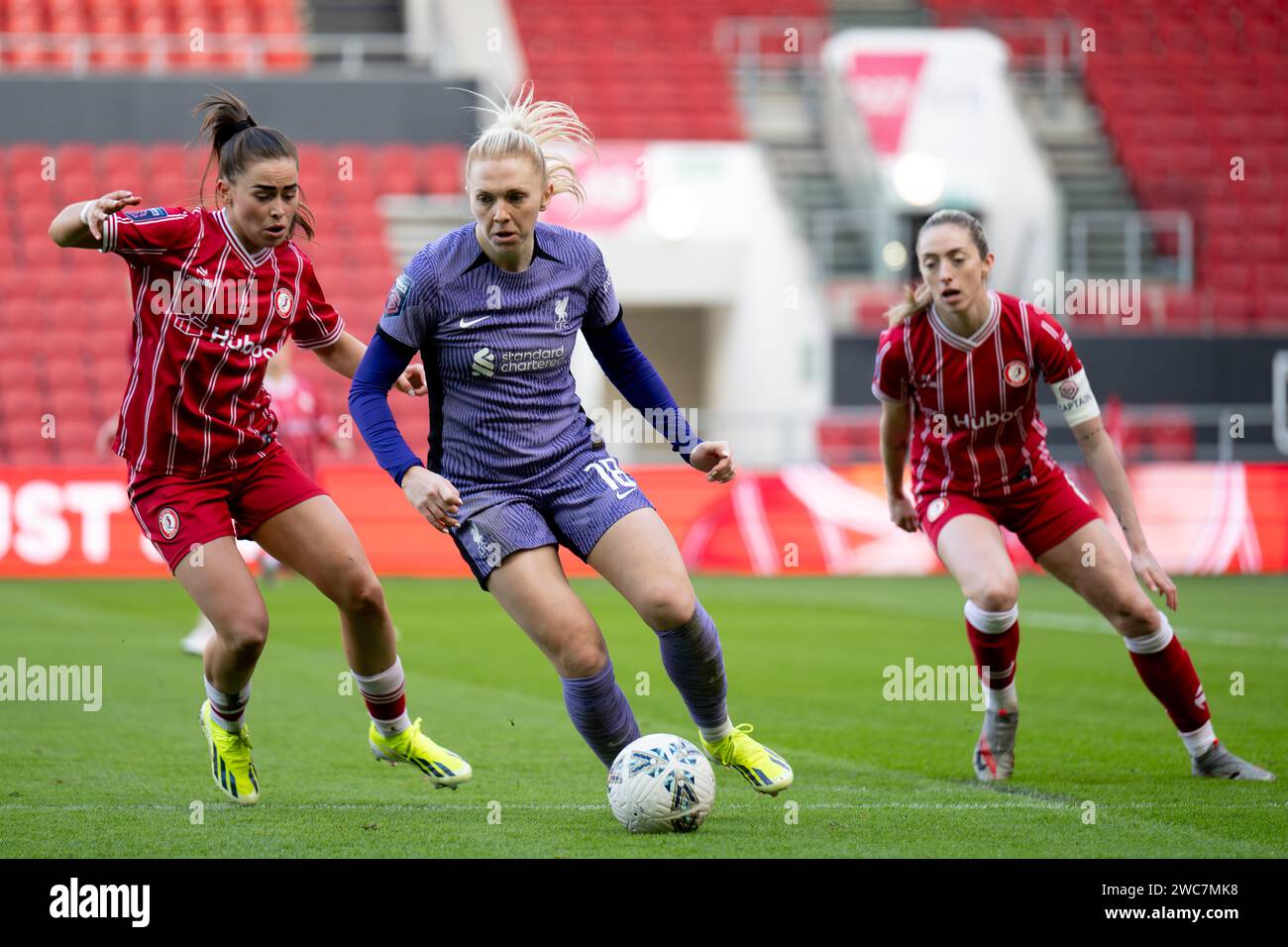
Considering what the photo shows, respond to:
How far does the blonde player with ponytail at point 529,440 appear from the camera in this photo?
5102mm

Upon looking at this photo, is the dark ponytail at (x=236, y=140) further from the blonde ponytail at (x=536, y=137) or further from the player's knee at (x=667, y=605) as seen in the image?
the player's knee at (x=667, y=605)

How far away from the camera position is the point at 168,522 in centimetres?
539

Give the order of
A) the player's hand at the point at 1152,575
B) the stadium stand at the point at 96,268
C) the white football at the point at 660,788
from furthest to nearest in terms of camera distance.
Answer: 1. the stadium stand at the point at 96,268
2. the player's hand at the point at 1152,575
3. the white football at the point at 660,788

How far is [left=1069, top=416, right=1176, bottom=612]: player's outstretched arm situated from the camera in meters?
5.89

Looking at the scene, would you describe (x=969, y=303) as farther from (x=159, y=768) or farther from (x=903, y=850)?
(x=159, y=768)

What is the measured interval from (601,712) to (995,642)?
176cm

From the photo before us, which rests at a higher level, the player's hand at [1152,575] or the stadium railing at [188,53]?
the stadium railing at [188,53]

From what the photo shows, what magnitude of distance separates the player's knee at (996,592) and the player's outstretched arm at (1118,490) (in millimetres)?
439

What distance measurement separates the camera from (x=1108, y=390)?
1942cm

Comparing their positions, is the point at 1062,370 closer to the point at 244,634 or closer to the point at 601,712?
the point at 601,712

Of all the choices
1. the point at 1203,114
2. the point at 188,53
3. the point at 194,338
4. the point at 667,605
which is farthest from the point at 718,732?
the point at 1203,114

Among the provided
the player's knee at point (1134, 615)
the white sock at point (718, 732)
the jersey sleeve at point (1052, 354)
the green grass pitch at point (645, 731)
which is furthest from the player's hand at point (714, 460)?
the player's knee at point (1134, 615)

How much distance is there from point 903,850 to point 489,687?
14.8 feet
